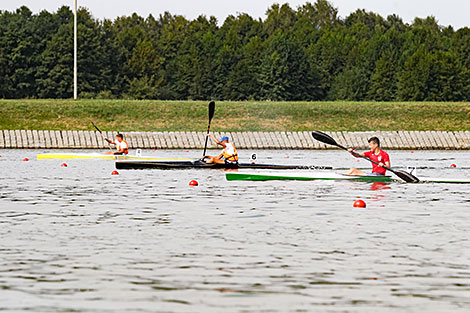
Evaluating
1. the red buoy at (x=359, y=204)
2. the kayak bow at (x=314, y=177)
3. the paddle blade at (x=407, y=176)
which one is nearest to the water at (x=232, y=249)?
the red buoy at (x=359, y=204)

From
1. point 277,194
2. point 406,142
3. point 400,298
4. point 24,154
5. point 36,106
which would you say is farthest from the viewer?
point 36,106

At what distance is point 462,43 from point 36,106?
2423 inches

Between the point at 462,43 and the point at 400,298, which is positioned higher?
the point at 462,43

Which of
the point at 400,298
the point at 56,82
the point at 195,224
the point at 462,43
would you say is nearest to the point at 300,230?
the point at 195,224

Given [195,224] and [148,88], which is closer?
[195,224]

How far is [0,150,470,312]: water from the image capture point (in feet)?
28.7

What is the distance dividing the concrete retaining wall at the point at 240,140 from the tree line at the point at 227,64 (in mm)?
40497

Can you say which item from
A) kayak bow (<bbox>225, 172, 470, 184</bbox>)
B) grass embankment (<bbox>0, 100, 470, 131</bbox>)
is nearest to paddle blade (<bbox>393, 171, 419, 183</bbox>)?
kayak bow (<bbox>225, 172, 470, 184</bbox>)

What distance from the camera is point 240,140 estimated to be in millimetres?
45156

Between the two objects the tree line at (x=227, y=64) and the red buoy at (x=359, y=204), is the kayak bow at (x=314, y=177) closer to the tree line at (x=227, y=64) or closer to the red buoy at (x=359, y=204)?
the red buoy at (x=359, y=204)

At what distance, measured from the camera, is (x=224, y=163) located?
28422 millimetres

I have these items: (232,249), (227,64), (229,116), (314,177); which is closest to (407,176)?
(314,177)

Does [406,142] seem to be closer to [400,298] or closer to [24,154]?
[24,154]

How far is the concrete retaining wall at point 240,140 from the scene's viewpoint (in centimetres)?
4362
